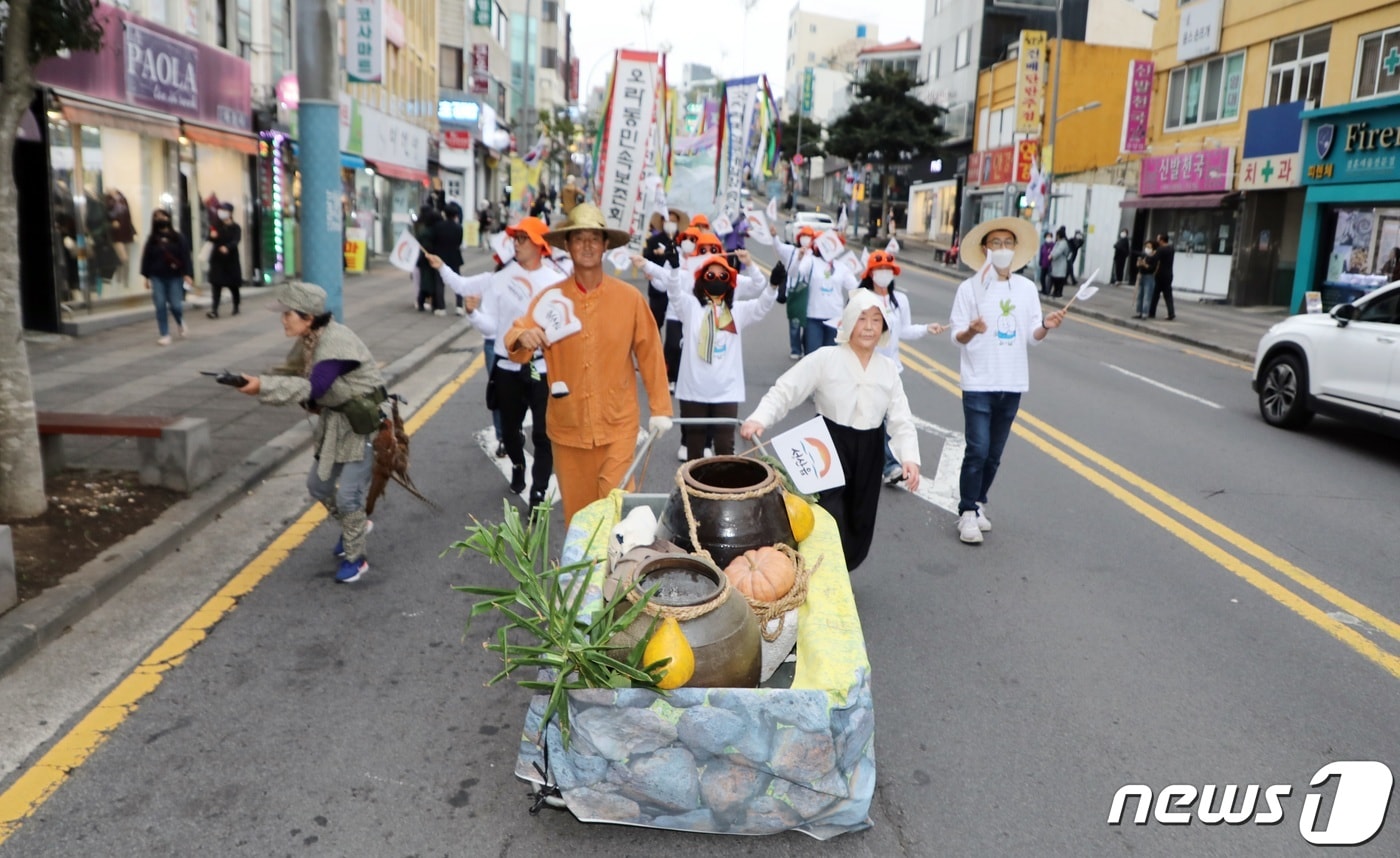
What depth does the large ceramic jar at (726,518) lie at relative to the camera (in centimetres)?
429

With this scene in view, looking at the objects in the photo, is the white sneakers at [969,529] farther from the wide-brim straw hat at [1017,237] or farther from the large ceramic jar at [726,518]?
the large ceramic jar at [726,518]

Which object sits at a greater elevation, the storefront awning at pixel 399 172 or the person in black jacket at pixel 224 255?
Answer: the storefront awning at pixel 399 172

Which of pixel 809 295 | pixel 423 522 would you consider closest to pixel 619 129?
pixel 809 295

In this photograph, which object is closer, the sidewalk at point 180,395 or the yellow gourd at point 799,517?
the yellow gourd at point 799,517

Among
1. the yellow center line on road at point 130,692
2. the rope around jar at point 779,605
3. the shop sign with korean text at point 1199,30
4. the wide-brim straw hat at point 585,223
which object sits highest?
the shop sign with korean text at point 1199,30

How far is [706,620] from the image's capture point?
3500 mm

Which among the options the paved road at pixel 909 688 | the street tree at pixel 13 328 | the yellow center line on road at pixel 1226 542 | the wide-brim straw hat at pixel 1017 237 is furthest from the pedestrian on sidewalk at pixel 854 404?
the street tree at pixel 13 328

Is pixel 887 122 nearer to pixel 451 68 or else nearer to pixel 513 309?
pixel 451 68

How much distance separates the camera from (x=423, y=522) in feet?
23.5

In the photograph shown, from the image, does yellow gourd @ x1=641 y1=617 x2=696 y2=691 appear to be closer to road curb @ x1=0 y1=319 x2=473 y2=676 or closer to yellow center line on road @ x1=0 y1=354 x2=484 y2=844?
yellow center line on road @ x1=0 y1=354 x2=484 y2=844

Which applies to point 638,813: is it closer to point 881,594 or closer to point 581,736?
point 581,736

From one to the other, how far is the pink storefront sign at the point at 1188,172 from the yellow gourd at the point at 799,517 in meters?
27.5

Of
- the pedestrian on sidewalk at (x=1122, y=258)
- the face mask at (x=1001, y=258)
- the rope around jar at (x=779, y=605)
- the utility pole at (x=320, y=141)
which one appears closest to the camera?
the rope around jar at (x=779, y=605)

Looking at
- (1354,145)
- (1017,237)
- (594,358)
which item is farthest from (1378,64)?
(594,358)
